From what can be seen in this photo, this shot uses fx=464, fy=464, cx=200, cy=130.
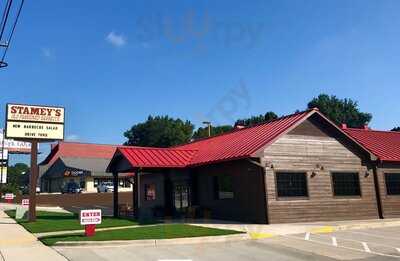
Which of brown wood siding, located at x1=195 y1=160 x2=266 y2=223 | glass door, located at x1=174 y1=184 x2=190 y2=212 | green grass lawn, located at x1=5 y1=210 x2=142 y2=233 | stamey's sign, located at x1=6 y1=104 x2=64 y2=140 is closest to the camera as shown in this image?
green grass lawn, located at x1=5 y1=210 x2=142 y2=233

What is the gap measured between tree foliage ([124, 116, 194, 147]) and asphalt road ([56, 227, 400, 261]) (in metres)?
87.0

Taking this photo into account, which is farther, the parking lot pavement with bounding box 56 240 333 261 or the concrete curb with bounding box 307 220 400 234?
the concrete curb with bounding box 307 220 400 234

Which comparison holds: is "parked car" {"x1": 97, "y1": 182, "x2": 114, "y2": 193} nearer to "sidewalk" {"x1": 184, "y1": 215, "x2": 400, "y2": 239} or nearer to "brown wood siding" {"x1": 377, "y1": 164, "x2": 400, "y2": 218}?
"brown wood siding" {"x1": 377, "y1": 164, "x2": 400, "y2": 218}

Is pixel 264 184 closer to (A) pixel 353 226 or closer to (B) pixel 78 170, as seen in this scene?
(A) pixel 353 226

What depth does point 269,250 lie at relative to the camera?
14.5 meters

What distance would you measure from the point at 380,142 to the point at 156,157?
46.3ft

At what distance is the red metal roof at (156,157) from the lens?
85.8ft

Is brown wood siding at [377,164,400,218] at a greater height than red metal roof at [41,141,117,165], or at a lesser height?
lesser

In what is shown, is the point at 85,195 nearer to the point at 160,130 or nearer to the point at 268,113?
the point at 268,113

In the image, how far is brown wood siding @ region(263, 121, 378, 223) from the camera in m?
22.7

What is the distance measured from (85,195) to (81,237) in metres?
33.1

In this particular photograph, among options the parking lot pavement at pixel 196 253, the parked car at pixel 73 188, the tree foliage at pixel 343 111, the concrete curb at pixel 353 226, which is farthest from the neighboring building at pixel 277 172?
the tree foliage at pixel 343 111

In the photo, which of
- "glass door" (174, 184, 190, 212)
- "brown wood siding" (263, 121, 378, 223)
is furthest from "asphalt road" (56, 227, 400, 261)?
"glass door" (174, 184, 190, 212)

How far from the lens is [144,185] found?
116 ft
